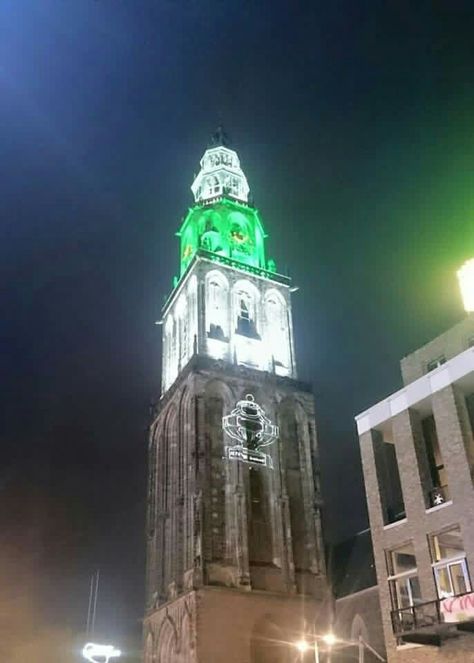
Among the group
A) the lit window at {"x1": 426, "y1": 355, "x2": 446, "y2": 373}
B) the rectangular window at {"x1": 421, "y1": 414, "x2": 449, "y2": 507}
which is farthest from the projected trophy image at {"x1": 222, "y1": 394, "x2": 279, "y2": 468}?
the rectangular window at {"x1": 421, "y1": 414, "x2": 449, "y2": 507}

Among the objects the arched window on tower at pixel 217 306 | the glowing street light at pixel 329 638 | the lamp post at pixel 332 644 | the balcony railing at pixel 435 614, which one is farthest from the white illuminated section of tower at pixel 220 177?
the balcony railing at pixel 435 614

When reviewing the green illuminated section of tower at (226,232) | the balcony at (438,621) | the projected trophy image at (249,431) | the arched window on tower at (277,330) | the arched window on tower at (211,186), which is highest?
the arched window on tower at (211,186)

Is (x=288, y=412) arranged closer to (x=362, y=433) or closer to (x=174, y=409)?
(x=174, y=409)

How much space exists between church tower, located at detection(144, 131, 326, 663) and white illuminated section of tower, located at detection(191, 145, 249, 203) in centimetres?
482

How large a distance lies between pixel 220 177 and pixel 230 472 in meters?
29.5

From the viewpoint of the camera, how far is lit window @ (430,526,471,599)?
17.7m

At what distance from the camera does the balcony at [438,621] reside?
16.5 metres

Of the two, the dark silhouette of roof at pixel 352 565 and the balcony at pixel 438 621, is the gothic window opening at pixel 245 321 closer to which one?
the dark silhouette of roof at pixel 352 565

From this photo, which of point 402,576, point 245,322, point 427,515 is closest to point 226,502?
point 245,322

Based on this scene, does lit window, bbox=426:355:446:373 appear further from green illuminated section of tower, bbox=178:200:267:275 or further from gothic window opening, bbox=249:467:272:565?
green illuminated section of tower, bbox=178:200:267:275

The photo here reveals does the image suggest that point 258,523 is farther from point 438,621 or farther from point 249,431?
point 438,621

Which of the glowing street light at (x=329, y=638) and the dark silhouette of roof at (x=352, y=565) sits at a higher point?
the dark silhouette of roof at (x=352, y=565)

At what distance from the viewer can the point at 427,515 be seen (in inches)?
744

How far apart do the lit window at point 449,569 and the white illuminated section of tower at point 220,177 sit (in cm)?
4128
